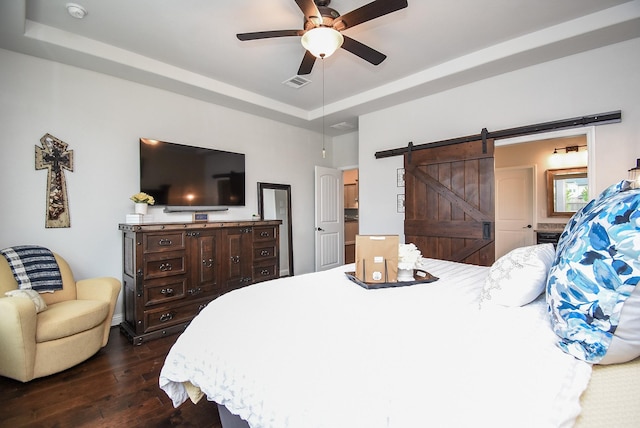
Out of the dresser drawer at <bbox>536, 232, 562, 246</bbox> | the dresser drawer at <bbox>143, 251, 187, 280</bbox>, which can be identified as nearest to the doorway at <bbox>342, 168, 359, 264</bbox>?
the dresser drawer at <bbox>536, 232, 562, 246</bbox>

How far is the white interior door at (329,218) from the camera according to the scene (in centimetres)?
517

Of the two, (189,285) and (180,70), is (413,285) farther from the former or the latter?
(180,70)

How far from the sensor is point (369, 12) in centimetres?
Answer: 194

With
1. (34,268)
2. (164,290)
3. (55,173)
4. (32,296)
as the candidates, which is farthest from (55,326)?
(55,173)

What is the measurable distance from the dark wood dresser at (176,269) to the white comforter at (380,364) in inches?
72.7

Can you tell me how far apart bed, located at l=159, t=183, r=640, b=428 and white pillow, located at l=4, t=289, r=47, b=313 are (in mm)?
1732

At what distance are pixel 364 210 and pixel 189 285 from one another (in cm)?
271

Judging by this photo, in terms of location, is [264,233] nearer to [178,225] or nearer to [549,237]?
[178,225]

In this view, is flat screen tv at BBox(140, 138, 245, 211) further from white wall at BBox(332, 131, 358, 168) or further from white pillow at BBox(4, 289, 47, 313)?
white wall at BBox(332, 131, 358, 168)

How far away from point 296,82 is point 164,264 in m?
2.64

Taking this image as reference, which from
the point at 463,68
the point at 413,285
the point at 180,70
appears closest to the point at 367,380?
the point at 413,285

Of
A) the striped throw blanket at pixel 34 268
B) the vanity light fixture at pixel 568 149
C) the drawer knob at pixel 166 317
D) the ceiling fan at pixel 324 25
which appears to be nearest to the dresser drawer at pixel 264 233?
the drawer knob at pixel 166 317

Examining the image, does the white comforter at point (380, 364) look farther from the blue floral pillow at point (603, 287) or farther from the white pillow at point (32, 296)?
the white pillow at point (32, 296)

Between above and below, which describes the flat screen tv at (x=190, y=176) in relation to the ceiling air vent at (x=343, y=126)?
below
